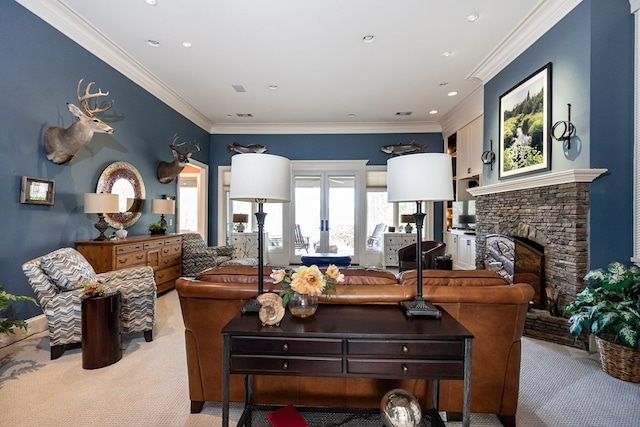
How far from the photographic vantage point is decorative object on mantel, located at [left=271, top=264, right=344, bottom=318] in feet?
4.50

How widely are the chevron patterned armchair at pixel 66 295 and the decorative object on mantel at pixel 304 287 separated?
2005 millimetres

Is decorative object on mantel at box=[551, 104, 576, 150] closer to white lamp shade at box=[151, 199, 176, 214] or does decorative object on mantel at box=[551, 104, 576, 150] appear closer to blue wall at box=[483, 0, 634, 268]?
blue wall at box=[483, 0, 634, 268]

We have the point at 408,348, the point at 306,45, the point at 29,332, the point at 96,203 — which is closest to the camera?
the point at 408,348

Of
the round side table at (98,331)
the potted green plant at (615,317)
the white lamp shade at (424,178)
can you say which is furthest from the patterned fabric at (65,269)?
the potted green plant at (615,317)

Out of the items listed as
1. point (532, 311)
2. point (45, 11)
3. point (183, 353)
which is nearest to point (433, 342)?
point (183, 353)

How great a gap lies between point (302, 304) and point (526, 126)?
356cm

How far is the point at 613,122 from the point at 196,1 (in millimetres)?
4166

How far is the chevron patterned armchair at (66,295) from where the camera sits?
7.74 feet

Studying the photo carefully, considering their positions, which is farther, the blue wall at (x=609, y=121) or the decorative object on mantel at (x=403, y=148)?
the decorative object on mantel at (x=403, y=148)

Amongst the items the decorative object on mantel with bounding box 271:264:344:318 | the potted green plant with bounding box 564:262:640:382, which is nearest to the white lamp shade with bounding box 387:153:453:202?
the decorative object on mantel with bounding box 271:264:344:318

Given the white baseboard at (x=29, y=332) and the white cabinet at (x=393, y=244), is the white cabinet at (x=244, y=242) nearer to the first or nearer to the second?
the white cabinet at (x=393, y=244)

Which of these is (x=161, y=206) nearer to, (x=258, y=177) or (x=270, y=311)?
(x=258, y=177)

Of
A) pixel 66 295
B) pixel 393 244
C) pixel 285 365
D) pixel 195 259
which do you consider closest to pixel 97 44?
pixel 66 295

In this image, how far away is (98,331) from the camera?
2303 millimetres
